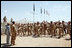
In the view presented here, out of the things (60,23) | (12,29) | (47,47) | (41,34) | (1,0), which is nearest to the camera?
(47,47)

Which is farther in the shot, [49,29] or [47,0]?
[49,29]

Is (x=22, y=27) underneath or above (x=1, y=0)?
→ underneath

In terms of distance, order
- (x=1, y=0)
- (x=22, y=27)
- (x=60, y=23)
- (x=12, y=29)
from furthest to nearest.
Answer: (x=22, y=27) → (x=60, y=23) → (x=1, y=0) → (x=12, y=29)

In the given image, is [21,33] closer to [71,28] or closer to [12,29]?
[71,28]

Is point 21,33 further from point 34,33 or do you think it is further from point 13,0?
point 13,0

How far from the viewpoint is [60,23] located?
22953 millimetres

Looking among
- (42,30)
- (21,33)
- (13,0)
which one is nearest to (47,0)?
(13,0)

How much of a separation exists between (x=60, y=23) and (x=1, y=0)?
7490mm

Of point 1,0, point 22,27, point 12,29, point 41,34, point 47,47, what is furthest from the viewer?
point 22,27

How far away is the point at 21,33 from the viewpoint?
87.0 feet

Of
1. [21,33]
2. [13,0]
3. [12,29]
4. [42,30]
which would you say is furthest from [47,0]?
[21,33]

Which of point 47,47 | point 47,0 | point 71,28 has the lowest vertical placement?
point 47,47

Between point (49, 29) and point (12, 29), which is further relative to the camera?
point (49, 29)

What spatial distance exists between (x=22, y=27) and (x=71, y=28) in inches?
355
